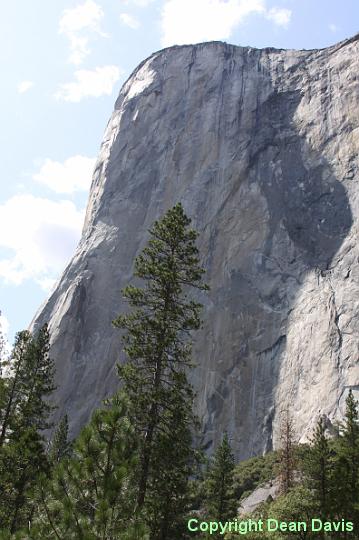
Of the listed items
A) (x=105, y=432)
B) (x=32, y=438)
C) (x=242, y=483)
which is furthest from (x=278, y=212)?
(x=105, y=432)

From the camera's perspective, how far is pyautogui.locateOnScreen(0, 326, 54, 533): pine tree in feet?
56.8

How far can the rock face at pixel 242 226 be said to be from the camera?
46.5 metres

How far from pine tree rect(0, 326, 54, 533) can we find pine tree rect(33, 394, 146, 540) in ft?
22.9

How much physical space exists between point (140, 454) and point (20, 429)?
6.79 metres

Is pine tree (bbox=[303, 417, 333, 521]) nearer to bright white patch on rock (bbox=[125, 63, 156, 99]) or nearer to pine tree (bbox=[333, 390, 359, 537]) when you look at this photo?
pine tree (bbox=[333, 390, 359, 537])

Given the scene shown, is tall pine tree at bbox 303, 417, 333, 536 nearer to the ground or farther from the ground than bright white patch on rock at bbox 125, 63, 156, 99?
nearer to the ground

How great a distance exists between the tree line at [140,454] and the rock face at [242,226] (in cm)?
2153

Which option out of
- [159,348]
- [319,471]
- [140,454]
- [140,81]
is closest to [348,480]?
[319,471]

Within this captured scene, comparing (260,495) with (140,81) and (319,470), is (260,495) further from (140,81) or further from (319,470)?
(140,81)

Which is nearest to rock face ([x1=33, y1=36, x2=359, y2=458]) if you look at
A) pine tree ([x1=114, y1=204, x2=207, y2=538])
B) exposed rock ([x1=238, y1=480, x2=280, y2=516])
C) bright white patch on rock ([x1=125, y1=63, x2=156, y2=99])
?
bright white patch on rock ([x1=125, y1=63, x2=156, y2=99])

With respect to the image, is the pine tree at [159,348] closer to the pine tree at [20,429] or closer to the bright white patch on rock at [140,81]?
the pine tree at [20,429]

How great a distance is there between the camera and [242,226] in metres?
59.5
